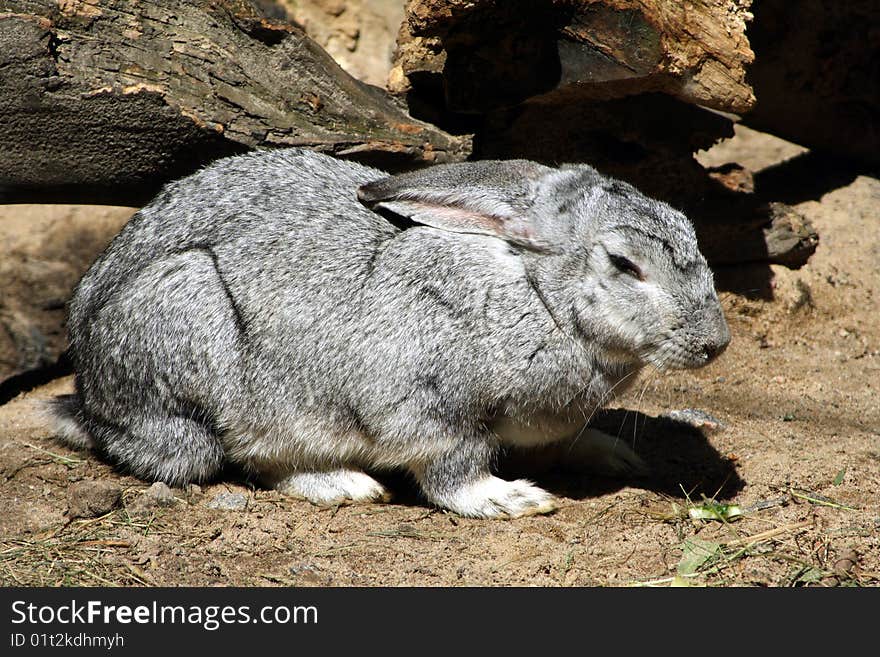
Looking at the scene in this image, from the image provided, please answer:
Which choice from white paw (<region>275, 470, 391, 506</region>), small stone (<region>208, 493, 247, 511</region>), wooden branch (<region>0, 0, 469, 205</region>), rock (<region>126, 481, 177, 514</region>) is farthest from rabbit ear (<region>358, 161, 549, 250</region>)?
rock (<region>126, 481, 177, 514</region>)

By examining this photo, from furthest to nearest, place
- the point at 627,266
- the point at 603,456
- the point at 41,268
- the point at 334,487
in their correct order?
1. the point at 41,268
2. the point at 603,456
3. the point at 334,487
4. the point at 627,266

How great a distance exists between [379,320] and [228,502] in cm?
136

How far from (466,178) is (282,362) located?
4.54 feet

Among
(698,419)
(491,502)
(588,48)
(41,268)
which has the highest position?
(588,48)

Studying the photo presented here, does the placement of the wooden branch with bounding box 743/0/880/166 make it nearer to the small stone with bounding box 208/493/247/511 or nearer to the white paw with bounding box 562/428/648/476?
the white paw with bounding box 562/428/648/476

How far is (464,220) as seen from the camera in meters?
5.09

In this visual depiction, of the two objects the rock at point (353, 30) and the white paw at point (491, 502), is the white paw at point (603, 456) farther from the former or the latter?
the rock at point (353, 30)

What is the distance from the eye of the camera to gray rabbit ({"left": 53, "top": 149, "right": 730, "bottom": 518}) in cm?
490

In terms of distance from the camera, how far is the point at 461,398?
5086 mm

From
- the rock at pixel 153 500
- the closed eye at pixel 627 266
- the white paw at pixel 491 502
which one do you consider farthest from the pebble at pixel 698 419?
the rock at pixel 153 500

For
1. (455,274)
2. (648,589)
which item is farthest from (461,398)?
(648,589)

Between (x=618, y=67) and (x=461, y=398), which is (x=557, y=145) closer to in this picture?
(x=618, y=67)

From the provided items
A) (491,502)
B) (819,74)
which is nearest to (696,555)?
(491,502)

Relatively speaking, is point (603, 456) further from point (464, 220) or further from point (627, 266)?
point (464, 220)
